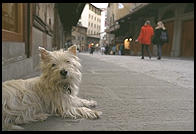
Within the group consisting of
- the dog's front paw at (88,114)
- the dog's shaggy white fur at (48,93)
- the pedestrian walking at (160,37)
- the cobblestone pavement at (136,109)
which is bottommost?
the cobblestone pavement at (136,109)

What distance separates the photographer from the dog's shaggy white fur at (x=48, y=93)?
247cm

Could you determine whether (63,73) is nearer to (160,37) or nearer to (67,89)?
Result: (67,89)

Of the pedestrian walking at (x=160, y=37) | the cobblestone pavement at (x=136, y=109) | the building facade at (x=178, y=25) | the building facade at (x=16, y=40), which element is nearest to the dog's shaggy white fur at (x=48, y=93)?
the cobblestone pavement at (x=136, y=109)

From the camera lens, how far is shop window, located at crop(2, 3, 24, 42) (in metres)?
4.90

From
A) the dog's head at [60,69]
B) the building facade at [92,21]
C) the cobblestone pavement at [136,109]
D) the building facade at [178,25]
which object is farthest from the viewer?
the building facade at [92,21]

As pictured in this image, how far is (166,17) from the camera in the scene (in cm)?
Answer: 2123

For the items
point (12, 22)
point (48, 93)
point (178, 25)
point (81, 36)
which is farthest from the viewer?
point (81, 36)

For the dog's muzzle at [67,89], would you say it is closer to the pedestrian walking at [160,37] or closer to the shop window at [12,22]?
the shop window at [12,22]

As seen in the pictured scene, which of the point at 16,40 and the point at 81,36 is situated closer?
the point at 16,40

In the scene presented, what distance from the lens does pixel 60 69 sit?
2537 millimetres

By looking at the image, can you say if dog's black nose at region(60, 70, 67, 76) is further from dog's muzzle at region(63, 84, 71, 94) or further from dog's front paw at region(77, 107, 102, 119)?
dog's front paw at region(77, 107, 102, 119)

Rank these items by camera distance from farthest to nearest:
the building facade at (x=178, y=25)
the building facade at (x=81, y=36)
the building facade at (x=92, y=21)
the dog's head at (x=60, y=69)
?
the building facade at (x=92, y=21)
the building facade at (x=81, y=36)
the building facade at (x=178, y=25)
the dog's head at (x=60, y=69)

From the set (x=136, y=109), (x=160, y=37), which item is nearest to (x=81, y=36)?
(x=160, y=37)

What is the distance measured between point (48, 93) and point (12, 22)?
135 inches
